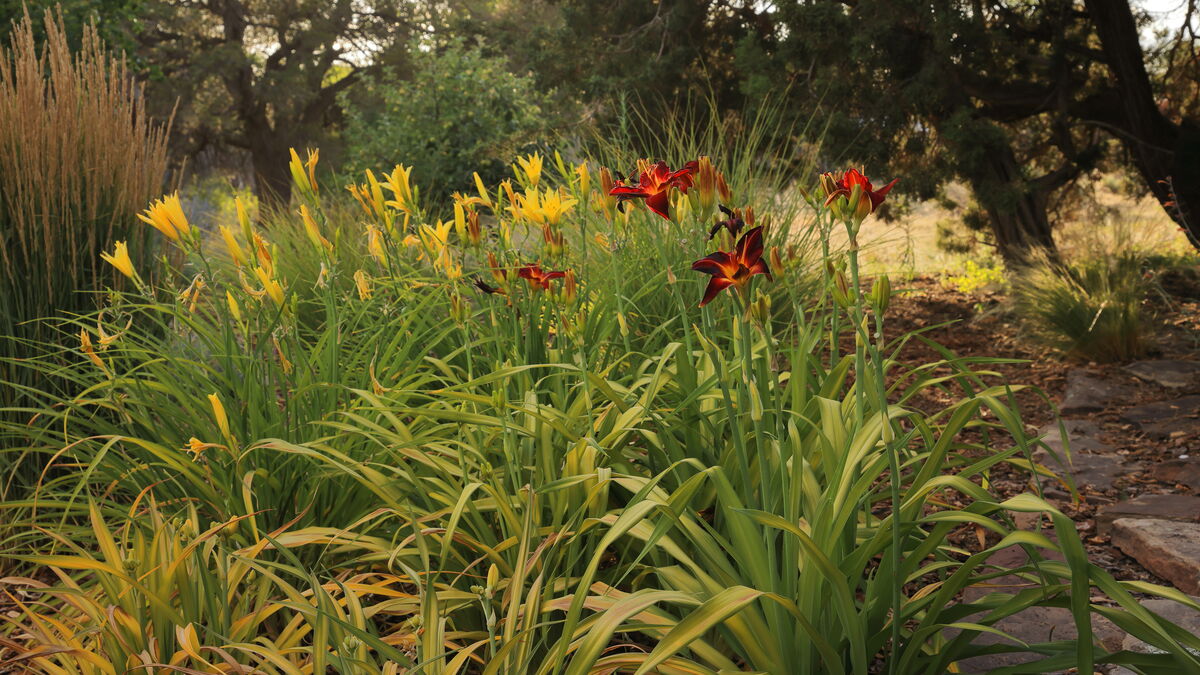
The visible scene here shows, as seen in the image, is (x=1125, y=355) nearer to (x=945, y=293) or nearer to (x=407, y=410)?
(x=945, y=293)

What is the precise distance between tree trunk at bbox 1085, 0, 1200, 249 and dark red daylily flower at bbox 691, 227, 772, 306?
241 inches

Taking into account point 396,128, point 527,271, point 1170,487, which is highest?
point 396,128

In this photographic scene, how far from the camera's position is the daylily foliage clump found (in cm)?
147

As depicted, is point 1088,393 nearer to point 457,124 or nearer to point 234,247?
point 234,247

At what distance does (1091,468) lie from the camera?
3381 mm

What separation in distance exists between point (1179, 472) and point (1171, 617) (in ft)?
4.94

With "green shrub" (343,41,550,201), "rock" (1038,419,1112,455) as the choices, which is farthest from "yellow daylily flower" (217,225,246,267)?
"green shrub" (343,41,550,201)

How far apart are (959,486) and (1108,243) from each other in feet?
18.1

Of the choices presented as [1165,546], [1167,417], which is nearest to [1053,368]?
[1167,417]

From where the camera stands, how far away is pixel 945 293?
7457mm

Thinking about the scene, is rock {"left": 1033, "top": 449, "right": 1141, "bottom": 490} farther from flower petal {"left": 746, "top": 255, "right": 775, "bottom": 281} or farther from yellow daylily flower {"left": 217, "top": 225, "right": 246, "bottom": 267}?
yellow daylily flower {"left": 217, "top": 225, "right": 246, "bottom": 267}

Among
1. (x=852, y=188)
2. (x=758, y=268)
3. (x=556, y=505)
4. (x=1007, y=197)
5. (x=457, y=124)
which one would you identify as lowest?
(x=556, y=505)

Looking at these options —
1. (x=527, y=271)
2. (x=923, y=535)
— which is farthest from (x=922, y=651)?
(x=527, y=271)

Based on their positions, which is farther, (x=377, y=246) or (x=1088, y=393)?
(x=1088, y=393)
